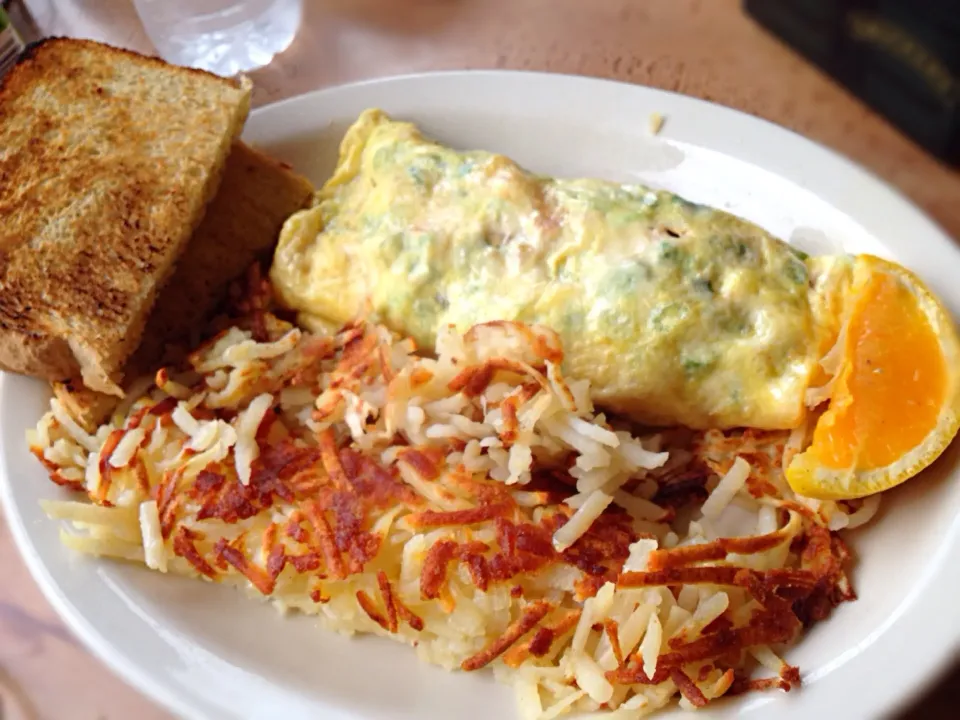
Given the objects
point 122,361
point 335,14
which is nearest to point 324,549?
point 122,361

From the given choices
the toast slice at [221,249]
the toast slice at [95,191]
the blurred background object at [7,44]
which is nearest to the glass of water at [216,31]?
the blurred background object at [7,44]

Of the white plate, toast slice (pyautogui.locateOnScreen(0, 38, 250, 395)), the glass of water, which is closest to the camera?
the white plate

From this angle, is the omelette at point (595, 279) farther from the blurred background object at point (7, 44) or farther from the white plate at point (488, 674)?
the blurred background object at point (7, 44)

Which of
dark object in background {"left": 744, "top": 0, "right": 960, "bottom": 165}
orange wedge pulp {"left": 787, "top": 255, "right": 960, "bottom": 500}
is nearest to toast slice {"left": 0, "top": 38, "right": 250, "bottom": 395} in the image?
orange wedge pulp {"left": 787, "top": 255, "right": 960, "bottom": 500}

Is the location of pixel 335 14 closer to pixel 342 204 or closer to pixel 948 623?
pixel 342 204

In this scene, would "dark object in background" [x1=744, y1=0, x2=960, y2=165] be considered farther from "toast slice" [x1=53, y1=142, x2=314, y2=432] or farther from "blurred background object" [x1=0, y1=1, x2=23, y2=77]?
"blurred background object" [x1=0, y1=1, x2=23, y2=77]

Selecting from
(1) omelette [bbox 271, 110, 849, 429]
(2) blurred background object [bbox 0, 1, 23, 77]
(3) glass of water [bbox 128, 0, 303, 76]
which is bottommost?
(1) omelette [bbox 271, 110, 849, 429]
